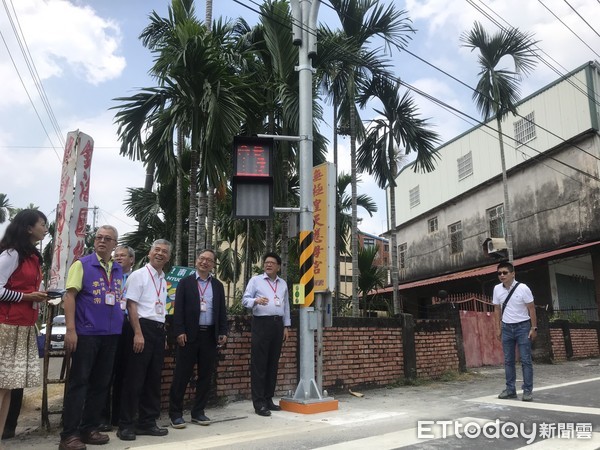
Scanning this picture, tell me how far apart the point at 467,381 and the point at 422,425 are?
168 inches

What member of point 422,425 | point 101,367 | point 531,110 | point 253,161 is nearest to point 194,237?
point 253,161

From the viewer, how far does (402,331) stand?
8508mm

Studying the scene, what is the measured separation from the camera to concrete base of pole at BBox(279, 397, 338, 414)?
5.64m

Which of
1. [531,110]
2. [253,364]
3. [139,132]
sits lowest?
[253,364]

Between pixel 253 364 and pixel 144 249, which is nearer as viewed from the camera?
pixel 253 364

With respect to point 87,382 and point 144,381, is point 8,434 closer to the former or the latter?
point 87,382

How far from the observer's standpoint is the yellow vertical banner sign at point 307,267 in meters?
6.08

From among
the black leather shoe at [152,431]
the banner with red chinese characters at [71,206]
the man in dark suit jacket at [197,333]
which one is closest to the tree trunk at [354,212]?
the man in dark suit jacket at [197,333]

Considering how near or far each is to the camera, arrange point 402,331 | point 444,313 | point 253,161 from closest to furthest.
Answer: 1. point 253,161
2. point 402,331
3. point 444,313

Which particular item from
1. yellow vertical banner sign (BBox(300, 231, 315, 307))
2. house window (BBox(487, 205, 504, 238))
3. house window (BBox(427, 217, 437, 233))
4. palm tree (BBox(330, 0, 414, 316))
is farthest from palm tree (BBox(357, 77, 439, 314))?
house window (BBox(427, 217, 437, 233))

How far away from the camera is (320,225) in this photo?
21.2ft

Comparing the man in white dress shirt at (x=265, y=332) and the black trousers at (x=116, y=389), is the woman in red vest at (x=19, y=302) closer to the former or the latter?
the black trousers at (x=116, y=389)

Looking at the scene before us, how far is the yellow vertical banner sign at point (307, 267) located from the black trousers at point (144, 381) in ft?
6.19

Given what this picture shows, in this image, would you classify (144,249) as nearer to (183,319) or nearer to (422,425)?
(183,319)
